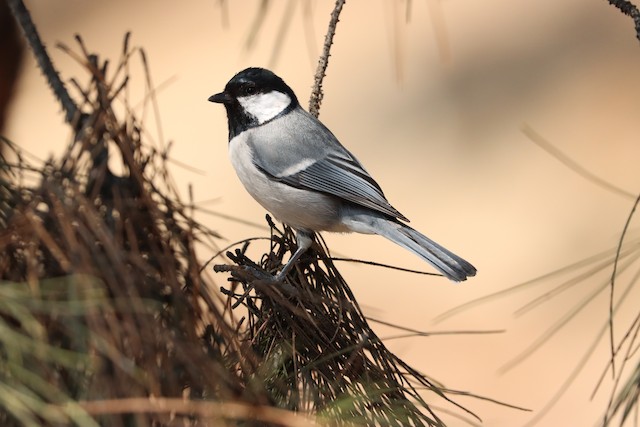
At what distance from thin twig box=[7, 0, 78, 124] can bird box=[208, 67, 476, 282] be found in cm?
51

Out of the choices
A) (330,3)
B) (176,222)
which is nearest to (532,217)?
(330,3)

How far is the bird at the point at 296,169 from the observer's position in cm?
177

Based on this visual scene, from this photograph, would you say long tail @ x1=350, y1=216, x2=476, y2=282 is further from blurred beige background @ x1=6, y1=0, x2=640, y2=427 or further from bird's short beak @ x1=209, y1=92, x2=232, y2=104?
blurred beige background @ x1=6, y1=0, x2=640, y2=427

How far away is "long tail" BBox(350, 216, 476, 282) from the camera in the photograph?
5.00ft

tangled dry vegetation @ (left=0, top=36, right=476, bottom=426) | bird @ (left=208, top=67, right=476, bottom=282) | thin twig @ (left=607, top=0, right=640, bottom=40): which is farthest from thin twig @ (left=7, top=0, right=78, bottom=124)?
thin twig @ (left=607, top=0, right=640, bottom=40)

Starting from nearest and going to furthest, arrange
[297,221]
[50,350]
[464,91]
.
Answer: [50,350] → [297,221] → [464,91]

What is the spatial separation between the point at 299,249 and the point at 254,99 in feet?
2.00

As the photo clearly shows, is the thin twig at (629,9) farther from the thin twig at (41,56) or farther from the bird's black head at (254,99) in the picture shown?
the bird's black head at (254,99)

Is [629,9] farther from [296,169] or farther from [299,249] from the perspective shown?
[296,169]

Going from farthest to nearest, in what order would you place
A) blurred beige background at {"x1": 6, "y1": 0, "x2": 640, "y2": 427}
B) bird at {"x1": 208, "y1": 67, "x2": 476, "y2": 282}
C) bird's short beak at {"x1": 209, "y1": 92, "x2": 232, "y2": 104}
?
blurred beige background at {"x1": 6, "y1": 0, "x2": 640, "y2": 427} → bird's short beak at {"x1": 209, "y1": 92, "x2": 232, "y2": 104} → bird at {"x1": 208, "y1": 67, "x2": 476, "y2": 282}

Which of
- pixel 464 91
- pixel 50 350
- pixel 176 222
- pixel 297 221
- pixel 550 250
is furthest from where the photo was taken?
pixel 464 91

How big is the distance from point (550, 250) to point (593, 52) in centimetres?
88

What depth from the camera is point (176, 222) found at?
0.97 meters

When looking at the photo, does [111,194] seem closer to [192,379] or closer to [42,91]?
[192,379]
